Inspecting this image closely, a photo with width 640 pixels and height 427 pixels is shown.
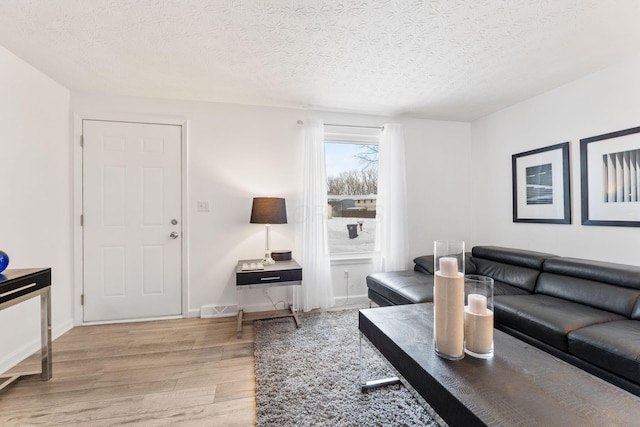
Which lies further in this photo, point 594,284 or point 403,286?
point 403,286

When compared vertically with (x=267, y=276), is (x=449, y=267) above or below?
above

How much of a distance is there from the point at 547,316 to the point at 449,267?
1281 millimetres

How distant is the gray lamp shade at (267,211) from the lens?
111 inches

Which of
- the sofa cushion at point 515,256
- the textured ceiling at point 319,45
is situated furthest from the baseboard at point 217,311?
the sofa cushion at point 515,256

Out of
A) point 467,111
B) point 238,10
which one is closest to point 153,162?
point 238,10

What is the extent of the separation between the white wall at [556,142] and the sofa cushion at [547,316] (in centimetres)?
79

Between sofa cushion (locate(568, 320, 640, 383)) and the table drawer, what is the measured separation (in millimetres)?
2070

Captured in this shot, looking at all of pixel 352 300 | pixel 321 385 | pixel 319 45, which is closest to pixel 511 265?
pixel 352 300

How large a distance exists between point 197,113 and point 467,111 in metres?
3.24

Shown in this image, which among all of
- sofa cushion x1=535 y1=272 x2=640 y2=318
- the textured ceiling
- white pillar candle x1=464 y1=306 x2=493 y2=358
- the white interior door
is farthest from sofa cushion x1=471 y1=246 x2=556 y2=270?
the white interior door

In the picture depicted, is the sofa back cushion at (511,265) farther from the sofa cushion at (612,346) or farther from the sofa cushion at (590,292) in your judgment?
the sofa cushion at (612,346)

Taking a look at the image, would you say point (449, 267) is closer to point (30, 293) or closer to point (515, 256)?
point (515, 256)

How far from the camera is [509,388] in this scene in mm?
1026

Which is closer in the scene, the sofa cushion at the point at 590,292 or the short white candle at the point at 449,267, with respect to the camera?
the short white candle at the point at 449,267
